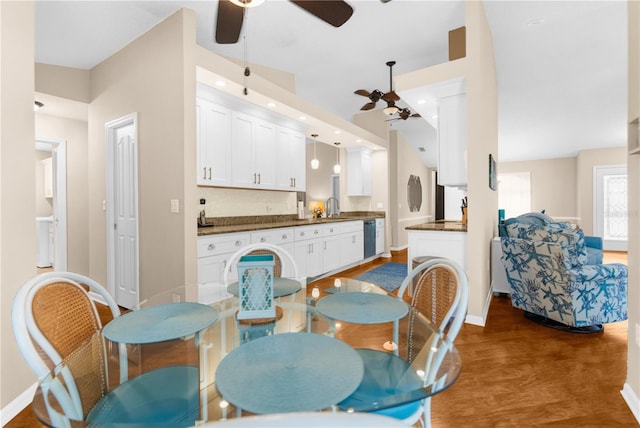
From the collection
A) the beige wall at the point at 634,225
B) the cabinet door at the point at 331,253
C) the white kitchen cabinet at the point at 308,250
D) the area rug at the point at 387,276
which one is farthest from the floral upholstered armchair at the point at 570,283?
the cabinet door at the point at 331,253

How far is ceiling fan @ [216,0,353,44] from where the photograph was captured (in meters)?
1.81

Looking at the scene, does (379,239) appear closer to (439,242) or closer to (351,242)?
(351,242)

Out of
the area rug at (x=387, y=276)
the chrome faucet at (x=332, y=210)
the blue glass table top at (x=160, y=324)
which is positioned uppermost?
the chrome faucet at (x=332, y=210)

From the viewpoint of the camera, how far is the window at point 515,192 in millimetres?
9055

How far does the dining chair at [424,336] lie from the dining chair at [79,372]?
63cm

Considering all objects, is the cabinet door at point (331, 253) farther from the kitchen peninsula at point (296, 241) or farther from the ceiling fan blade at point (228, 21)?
the ceiling fan blade at point (228, 21)

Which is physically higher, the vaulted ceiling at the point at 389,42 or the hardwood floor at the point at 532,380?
the vaulted ceiling at the point at 389,42

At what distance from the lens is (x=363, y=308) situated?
4.48ft

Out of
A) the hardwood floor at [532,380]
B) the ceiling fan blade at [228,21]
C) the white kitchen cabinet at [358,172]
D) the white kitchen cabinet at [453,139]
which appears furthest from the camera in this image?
the white kitchen cabinet at [358,172]

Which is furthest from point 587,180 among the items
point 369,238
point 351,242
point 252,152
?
point 252,152

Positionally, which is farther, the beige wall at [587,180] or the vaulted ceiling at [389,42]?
the beige wall at [587,180]

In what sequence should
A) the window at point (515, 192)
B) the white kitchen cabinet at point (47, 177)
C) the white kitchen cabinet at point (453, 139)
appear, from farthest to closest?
1. the window at point (515, 192)
2. the white kitchen cabinet at point (47, 177)
3. the white kitchen cabinet at point (453, 139)

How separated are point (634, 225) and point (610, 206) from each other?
7637 mm

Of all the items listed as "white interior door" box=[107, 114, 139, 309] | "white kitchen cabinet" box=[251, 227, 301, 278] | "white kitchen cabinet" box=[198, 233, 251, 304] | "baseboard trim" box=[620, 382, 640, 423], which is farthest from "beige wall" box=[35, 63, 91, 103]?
"baseboard trim" box=[620, 382, 640, 423]
